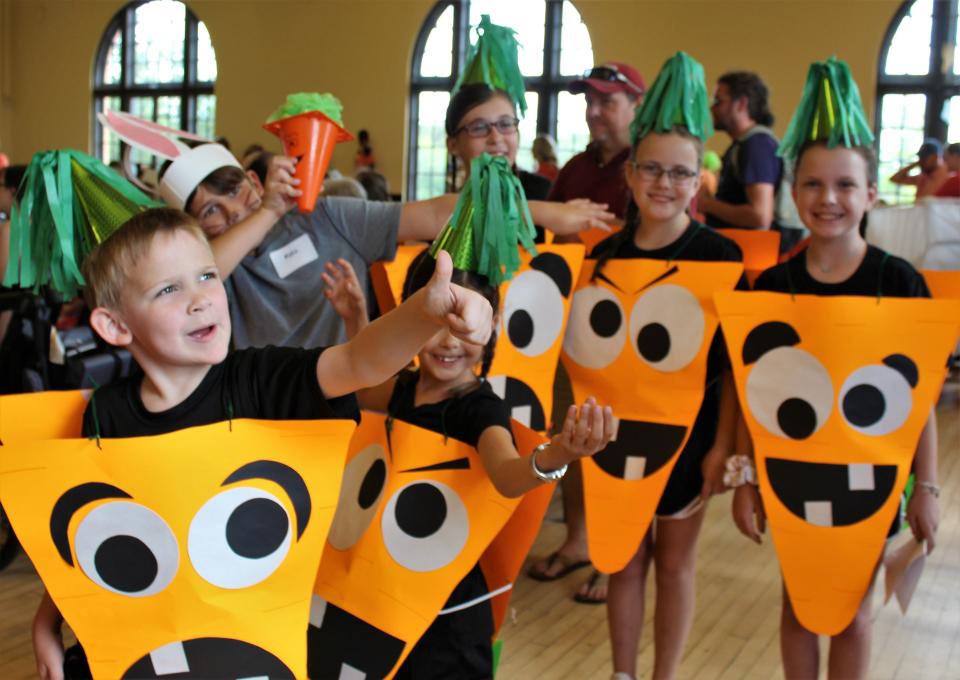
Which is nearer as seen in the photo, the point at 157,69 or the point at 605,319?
the point at 605,319

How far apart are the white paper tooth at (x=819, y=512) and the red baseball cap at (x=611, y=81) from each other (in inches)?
54.5

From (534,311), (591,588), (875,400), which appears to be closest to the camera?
(875,400)

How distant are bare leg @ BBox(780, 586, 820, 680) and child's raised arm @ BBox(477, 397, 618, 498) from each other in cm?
74

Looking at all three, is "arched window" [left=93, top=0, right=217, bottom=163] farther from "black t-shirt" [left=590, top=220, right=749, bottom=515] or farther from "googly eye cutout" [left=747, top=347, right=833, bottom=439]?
"googly eye cutout" [left=747, top=347, right=833, bottom=439]

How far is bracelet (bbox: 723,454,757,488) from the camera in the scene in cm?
197

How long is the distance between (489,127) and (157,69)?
11.1 m

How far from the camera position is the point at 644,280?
83.7 inches

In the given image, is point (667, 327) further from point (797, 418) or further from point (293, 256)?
point (293, 256)

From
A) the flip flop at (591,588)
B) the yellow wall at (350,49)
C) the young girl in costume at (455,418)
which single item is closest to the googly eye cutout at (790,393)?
the young girl in costume at (455,418)

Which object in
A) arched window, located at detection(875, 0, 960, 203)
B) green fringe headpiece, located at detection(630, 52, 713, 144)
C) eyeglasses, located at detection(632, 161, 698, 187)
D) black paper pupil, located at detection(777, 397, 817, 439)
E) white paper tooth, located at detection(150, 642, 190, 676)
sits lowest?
white paper tooth, located at detection(150, 642, 190, 676)

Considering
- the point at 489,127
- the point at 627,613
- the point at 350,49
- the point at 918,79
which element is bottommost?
the point at 627,613

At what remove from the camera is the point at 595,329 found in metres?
2.19

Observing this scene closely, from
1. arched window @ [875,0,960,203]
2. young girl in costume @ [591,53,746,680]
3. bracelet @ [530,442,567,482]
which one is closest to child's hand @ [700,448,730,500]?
young girl in costume @ [591,53,746,680]

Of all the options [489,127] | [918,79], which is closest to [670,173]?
[489,127]
